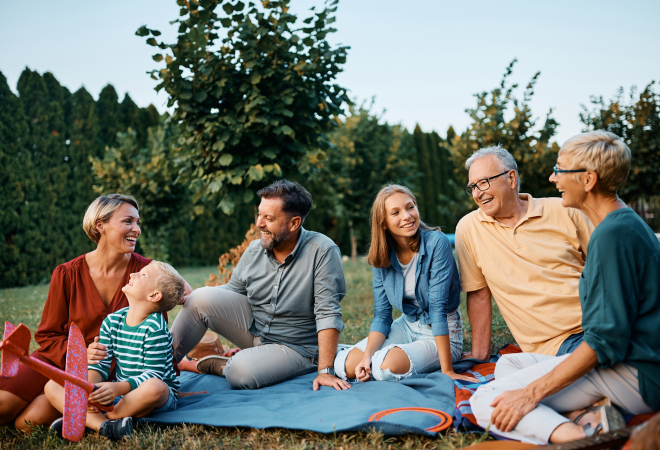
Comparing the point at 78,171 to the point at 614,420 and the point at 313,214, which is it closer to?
the point at 313,214

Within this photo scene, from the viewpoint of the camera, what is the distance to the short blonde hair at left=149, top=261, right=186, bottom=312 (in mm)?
2750

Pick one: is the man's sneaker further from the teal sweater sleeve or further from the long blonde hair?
the teal sweater sleeve

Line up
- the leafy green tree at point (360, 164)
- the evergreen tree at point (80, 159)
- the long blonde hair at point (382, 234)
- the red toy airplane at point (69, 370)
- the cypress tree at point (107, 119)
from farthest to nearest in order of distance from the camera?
1. the cypress tree at point (107, 119)
2. the leafy green tree at point (360, 164)
3. the evergreen tree at point (80, 159)
4. the long blonde hair at point (382, 234)
5. the red toy airplane at point (69, 370)

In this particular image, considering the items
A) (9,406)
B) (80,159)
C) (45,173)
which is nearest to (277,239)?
(9,406)

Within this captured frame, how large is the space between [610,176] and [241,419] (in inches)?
87.0

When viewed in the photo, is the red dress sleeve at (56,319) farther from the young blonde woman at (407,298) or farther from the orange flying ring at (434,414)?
the orange flying ring at (434,414)

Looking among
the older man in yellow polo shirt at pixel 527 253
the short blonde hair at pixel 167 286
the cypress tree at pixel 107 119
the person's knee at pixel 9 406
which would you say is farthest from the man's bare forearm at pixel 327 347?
the cypress tree at pixel 107 119

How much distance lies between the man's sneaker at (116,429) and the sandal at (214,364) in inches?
47.1

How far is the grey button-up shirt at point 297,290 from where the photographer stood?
10.7 ft

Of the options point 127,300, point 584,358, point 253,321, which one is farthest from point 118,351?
point 584,358

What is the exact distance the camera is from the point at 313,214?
556 inches

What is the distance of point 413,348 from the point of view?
3.09 metres

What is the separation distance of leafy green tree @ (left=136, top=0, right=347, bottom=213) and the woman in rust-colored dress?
1449 millimetres

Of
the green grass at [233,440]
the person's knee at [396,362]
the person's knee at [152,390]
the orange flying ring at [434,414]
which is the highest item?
the person's knee at [152,390]
